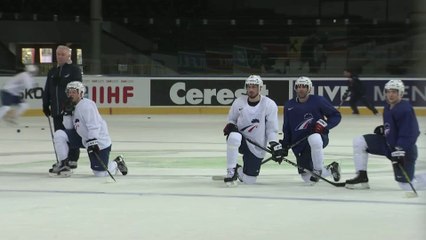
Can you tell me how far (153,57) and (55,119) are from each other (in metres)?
13.0

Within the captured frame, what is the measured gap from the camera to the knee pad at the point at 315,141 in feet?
21.8

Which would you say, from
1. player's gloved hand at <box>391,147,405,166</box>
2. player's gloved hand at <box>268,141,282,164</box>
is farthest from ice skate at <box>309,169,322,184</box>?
player's gloved hand at <box>391,147,405,166</box>

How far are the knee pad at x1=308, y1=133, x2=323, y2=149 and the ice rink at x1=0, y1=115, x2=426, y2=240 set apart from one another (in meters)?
0.37

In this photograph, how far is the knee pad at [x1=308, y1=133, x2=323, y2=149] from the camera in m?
6.65

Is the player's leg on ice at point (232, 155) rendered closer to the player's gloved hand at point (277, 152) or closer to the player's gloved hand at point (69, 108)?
the player's gloved hand at point (277, 152)

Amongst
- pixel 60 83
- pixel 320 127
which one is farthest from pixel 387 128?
pixel 60 83

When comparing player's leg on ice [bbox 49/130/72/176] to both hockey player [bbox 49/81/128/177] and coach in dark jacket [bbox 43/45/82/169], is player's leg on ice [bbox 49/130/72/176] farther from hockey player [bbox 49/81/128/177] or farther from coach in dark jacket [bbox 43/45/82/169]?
coach in dark jacket [bbox 43/45/82/169]

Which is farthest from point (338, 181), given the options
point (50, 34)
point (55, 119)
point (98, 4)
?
point (50, 34)

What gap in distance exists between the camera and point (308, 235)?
14.4ft

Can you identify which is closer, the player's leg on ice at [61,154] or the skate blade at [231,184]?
the skate blade at [231,184]

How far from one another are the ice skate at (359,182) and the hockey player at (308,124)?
1.55ft

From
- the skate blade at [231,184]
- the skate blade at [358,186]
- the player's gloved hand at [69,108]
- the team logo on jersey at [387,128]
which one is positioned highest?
the player's gloved hand at [69,108]

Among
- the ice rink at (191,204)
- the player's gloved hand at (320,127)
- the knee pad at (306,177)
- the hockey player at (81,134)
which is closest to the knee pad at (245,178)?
the ice rink at (191,204)

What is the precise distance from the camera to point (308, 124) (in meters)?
6.84
